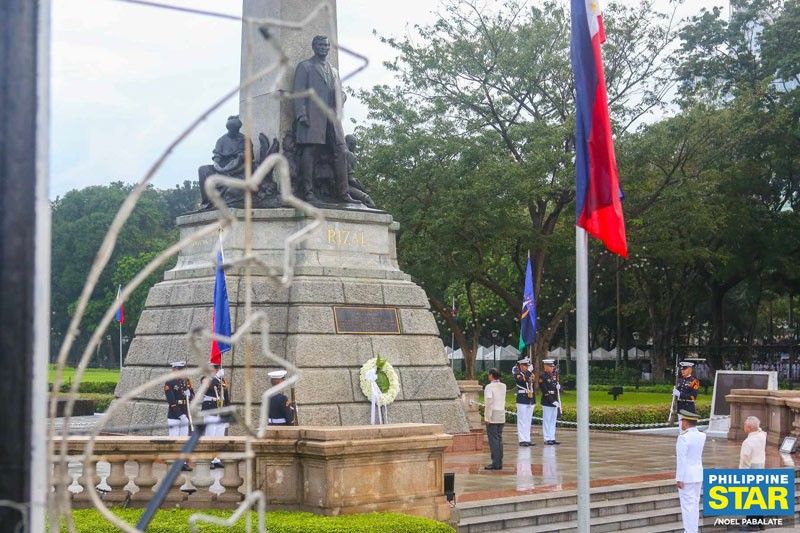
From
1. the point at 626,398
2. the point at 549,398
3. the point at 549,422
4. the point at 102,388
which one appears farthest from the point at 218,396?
the point at 102,388

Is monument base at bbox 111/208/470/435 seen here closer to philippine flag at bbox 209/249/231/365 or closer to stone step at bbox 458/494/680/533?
A: philippine flag at bbox 209/249/231/365

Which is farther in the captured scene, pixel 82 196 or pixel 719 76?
pixel 82 196

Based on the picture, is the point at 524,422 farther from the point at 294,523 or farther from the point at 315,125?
the point at 294,523

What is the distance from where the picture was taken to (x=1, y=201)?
192 centimetres

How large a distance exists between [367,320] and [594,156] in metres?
7.56

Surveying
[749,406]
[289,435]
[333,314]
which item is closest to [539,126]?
[749,406]

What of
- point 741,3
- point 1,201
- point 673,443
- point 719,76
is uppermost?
point 741,3

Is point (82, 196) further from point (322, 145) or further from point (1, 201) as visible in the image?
point (1, 201)

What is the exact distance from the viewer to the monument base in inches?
623

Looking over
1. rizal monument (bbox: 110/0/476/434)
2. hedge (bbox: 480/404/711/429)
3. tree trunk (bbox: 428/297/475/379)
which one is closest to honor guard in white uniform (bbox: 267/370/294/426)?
rizal monument (bbox: 110/0/476/434)

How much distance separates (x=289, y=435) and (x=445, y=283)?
960 inches

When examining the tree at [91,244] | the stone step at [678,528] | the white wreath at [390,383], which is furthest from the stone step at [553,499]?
the tree at [91,244]

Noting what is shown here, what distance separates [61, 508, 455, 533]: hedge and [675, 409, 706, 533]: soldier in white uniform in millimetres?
3353

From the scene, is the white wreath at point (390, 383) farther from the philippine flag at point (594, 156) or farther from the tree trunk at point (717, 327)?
the tree trunk at point (717, 327)
